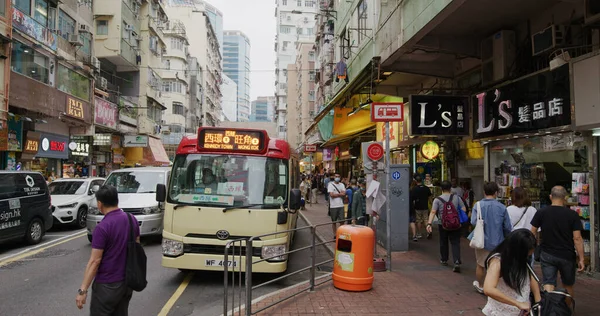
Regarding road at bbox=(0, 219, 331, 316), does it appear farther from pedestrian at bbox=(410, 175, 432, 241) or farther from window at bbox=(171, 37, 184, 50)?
window at bbox=(171, 37, 184, 50)

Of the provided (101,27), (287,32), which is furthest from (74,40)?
(287,32)

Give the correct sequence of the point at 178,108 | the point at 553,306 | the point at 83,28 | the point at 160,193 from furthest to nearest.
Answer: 1. the point at 178,108
2. the point at 83,28
3. the point at 160,193
4. the point at 553,306

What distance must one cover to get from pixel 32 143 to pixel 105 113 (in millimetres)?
7271

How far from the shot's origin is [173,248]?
680 centimetres

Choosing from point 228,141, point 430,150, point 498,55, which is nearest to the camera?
point 228,141

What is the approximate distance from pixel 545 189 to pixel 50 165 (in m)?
22.1

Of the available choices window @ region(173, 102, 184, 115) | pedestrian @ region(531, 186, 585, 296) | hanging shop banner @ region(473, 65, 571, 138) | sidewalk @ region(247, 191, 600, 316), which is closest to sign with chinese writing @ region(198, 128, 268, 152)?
sidewalk @ region(247, 191, 600, 316)

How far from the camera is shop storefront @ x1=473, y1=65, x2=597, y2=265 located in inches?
302

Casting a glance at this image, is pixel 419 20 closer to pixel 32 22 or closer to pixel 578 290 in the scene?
pixel 578 290

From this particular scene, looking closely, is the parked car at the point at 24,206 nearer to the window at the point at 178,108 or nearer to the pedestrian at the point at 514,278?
the pedestrian at the point at 514,278

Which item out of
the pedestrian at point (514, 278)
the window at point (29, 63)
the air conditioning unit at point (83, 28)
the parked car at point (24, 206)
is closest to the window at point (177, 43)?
the air conditioning unit at point (83, 28)

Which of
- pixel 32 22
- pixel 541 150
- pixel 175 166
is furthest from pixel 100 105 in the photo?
pixel 541 150

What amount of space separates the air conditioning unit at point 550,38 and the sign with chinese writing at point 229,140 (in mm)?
5590

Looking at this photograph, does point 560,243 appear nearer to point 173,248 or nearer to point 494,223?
point 494,223
